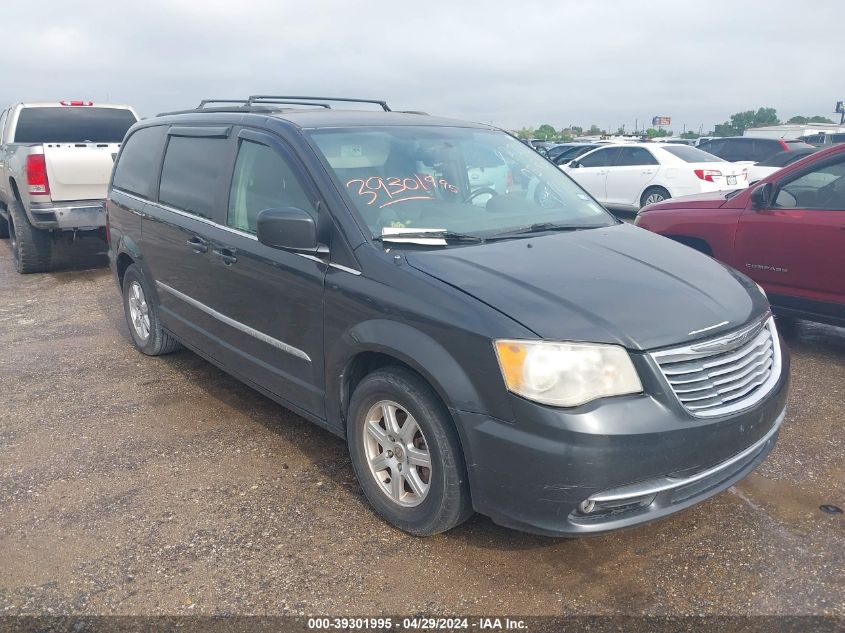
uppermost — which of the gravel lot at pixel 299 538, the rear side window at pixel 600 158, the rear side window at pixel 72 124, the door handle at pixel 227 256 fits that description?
the rear side window at pixel 72 124

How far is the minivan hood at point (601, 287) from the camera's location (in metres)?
2.66

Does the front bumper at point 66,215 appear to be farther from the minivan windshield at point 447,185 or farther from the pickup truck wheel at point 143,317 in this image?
Answer: the minivan windshield at point 447,185

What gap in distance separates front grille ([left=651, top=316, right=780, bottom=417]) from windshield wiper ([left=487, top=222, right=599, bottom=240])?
3.44 feet

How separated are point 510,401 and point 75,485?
2352mm

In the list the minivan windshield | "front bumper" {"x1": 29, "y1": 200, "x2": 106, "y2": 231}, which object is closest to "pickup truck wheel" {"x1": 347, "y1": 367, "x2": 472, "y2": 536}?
the minivan windshield

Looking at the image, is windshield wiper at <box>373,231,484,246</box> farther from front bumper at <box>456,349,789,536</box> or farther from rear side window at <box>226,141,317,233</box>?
front bumper at <box>456,349,789,536</box>

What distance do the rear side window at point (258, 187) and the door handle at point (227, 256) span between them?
0.14 m

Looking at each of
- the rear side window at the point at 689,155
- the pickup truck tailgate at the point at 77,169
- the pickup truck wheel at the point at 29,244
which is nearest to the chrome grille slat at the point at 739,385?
the pickup truck tailgate at the point at 77,169

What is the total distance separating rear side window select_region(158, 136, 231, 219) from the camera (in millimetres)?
4152

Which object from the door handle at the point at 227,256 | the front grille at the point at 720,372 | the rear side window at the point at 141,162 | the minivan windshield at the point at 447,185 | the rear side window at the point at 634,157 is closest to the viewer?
the front grille at the point at 720,372

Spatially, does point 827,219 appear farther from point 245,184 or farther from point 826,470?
point 245,184

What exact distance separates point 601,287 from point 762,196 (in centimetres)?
317

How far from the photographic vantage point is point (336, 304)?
3.21 meters

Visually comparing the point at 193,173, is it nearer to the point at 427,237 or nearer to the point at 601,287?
the point at 427,237
